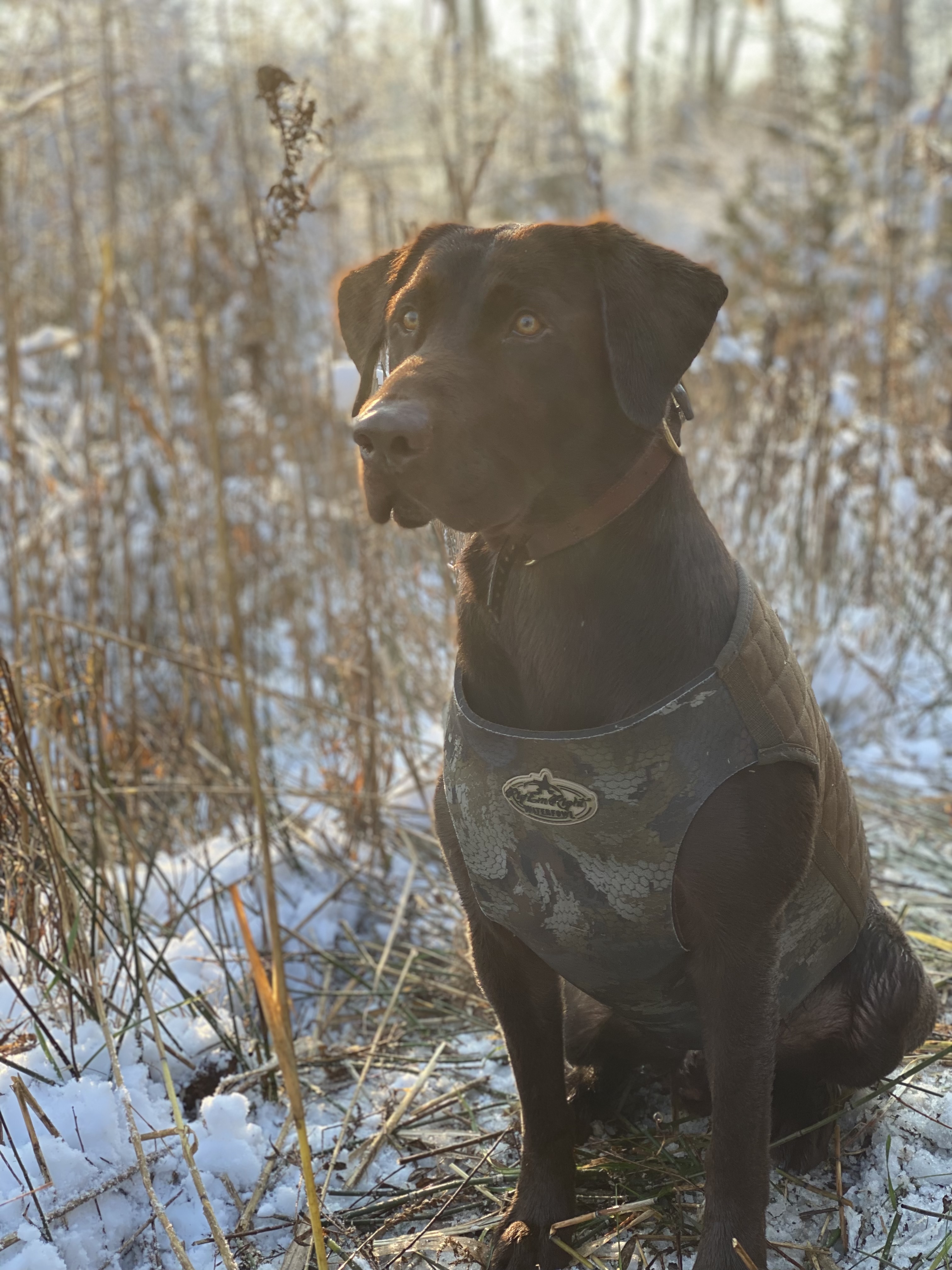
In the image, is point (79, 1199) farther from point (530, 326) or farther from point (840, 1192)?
point (530, 326)

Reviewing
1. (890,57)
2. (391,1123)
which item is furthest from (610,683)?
(890,57)

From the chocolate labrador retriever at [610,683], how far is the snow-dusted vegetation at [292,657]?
Answer: 30 centimetres

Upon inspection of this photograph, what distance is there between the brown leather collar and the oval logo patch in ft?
1.11

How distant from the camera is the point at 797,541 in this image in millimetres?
4645

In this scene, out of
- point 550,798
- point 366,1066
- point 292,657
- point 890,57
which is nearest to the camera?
point 550,798

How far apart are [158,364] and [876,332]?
5.49 meters

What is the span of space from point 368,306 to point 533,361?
0.51 meters

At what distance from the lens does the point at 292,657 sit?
533 centimetres

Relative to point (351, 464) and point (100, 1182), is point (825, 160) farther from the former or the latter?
point (100, 1182)

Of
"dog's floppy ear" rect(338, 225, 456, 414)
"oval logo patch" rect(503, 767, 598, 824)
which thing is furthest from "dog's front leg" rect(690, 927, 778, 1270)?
"dog's floppy ear" rect(338, 225, 456, 414)

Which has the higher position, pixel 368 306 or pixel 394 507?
pixel 368 306

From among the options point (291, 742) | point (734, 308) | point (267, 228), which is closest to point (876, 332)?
point (734, 308)

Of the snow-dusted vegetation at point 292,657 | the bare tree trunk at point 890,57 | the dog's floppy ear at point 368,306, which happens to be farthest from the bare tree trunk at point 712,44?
the dog's floppy ear at point 368,306

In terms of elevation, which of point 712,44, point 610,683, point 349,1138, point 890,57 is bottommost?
point 349,1138
